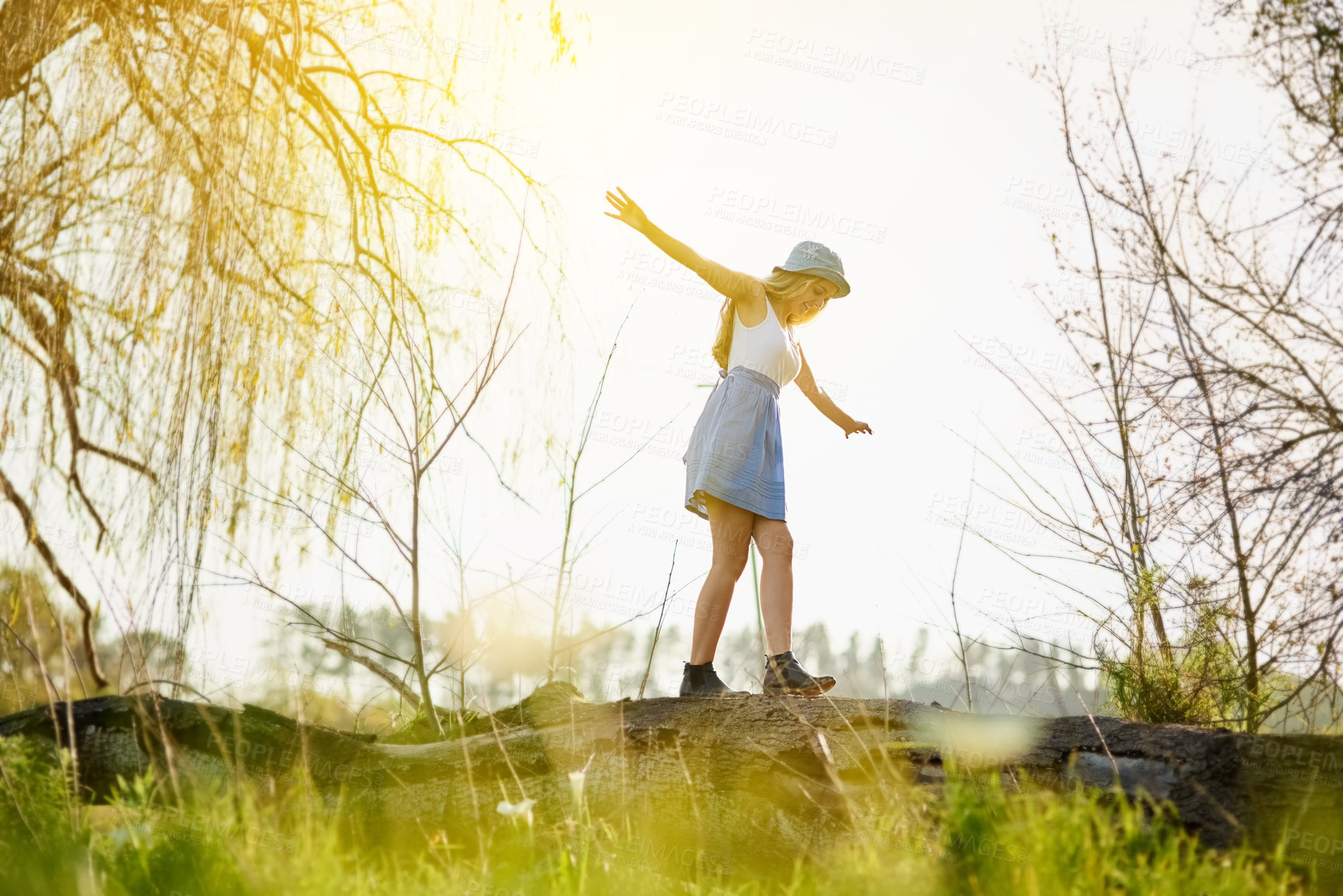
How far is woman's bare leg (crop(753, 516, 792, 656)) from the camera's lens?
312 cm

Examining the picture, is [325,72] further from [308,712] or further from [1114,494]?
[1114,494]

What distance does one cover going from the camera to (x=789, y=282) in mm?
3576

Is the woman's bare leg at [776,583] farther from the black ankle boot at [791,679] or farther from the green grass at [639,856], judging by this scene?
the green grass at [639,856]

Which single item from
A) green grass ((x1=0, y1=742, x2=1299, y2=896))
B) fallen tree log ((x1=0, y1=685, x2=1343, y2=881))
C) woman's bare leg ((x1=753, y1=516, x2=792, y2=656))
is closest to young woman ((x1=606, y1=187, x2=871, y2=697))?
woman's bare leg ((x1=753, y1=516, x2=792, y2=656))

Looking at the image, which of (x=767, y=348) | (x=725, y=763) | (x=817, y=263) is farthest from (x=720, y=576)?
(x=817, y=263)

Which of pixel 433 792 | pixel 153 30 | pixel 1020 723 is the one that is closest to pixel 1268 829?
pixel 1020 723

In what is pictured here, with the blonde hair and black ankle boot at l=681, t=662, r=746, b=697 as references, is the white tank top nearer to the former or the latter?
the blonde hair

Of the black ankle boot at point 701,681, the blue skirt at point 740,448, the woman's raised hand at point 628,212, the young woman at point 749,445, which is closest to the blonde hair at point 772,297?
the young woman at point 749,445

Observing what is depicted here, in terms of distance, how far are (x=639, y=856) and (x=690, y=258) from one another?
2.02 metres

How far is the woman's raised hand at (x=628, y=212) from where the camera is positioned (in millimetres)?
3293

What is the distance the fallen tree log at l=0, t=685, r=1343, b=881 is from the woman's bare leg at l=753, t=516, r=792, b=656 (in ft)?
1.20

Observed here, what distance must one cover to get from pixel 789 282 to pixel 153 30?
2462mm

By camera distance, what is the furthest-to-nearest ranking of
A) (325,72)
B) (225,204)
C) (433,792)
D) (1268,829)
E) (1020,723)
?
(325,72) → (225,204) → (433,792) → (1020,723) → (1268,829)

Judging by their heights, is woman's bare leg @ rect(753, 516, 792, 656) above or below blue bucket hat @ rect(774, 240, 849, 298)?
below
